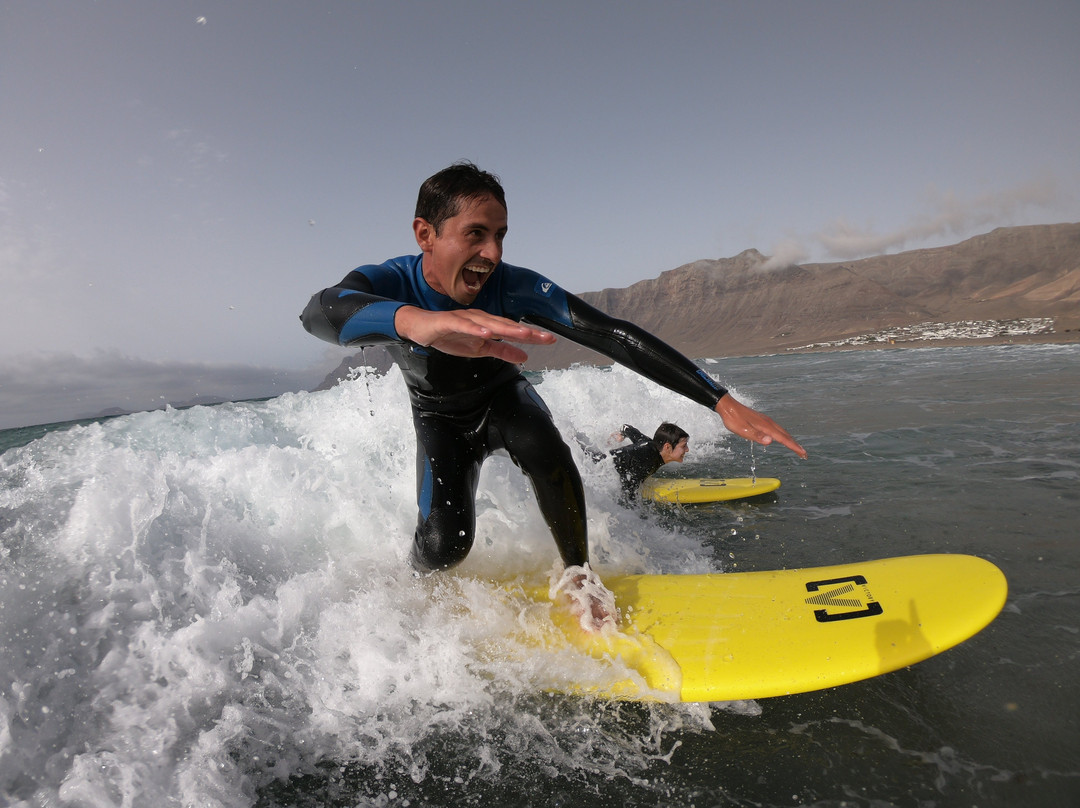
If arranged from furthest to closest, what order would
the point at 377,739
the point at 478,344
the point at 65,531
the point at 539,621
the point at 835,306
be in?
1. the point at 835,306
2. the point at 65,531
3. the point at 539,621
4. the point at 377,739
5. the point at 478,344

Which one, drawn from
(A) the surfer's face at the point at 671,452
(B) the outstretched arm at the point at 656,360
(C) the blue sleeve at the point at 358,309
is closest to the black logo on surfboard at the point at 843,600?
(B) the outstretched arm at the point at 656,360

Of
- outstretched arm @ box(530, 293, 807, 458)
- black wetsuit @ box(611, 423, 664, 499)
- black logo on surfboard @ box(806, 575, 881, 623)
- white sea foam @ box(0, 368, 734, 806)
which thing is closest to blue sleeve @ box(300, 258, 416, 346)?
outstretched arm @ box(530, 293, 807, 458)

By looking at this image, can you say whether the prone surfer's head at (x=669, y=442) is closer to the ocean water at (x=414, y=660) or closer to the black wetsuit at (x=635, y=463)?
the black wetsuit at (x=635, y=463)

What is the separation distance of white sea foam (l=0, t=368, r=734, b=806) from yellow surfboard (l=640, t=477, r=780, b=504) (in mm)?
796

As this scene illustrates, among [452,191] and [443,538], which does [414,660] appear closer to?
[443,538]

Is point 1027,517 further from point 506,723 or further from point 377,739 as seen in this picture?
point 377,739

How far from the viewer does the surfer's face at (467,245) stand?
217 cm

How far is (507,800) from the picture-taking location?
66.6 inches

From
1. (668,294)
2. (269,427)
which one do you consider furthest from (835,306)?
(269,427)

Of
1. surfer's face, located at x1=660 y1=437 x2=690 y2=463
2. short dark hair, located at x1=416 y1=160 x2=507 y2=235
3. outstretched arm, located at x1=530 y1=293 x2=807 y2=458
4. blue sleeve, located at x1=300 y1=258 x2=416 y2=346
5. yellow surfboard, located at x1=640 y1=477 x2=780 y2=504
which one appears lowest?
yellow surfboard, located at x1=640 y1=477 x2=780 y2=504

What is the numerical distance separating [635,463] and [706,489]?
73cm

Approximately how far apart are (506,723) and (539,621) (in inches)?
24.9

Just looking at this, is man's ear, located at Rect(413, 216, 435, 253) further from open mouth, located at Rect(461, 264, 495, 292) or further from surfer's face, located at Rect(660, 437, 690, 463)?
surfer's face, located at Rect(660, 437, 690, 463)

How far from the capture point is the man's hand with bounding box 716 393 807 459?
2049mm
